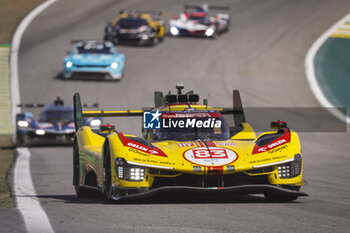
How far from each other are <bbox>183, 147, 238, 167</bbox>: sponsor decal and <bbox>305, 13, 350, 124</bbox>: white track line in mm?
15091

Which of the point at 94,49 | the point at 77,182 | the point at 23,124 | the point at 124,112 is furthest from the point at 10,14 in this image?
the point at 77,182

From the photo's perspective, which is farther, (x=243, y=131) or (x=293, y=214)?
(x=243, y=131)

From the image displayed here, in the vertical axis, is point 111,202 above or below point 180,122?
below

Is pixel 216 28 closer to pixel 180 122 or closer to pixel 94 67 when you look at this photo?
pixel 94 67

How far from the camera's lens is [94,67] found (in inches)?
1275

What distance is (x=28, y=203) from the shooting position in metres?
9.93

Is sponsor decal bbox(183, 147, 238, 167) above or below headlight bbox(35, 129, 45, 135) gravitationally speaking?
above

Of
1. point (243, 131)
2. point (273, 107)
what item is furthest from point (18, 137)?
point (243, 131)

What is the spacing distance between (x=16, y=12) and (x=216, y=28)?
1091 cm

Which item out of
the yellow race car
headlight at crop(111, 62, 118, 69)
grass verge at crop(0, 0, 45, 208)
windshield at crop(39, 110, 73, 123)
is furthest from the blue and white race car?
the yellow race car

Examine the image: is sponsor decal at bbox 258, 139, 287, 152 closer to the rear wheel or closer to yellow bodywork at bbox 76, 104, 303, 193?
yellow bodywork at bbox 76, 104, 303, 193

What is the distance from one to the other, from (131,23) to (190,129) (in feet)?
91.5

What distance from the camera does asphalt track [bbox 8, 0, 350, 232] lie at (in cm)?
829

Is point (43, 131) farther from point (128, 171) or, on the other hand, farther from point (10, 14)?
point (10, 14)
